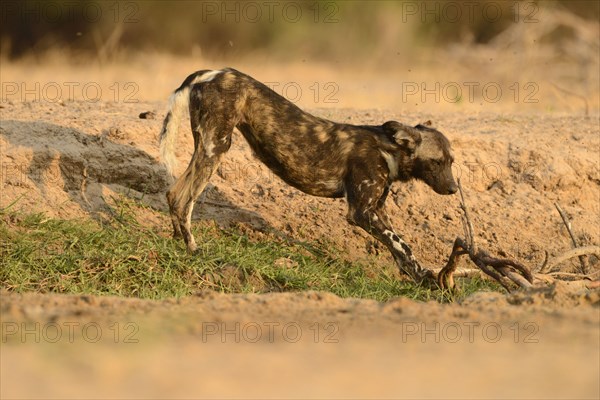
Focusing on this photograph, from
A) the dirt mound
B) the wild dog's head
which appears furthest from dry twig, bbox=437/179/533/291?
the dirt mound

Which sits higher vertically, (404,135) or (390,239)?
(404,135)

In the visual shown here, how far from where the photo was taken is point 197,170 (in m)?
7.71

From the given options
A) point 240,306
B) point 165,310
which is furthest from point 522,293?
Result: point 165,310

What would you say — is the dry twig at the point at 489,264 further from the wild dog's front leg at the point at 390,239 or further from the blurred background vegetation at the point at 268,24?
the blurred background vegetation at the point at 268,24

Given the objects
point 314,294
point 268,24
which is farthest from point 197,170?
point 268,24

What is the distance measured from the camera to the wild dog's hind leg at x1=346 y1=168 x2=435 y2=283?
25.0 ft

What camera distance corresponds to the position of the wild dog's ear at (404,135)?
771 centimetres

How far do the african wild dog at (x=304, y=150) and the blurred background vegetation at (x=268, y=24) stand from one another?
13.8 meters

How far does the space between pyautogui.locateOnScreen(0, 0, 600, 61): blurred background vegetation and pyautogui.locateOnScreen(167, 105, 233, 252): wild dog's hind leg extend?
1408 centimetres

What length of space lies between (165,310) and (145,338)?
79 centimetres

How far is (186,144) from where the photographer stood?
29.2 ft

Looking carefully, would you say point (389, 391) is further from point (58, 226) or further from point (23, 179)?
point (23, 179)

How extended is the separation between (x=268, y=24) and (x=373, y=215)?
1801 centimetres

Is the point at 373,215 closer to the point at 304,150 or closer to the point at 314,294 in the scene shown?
the point at 304,150
